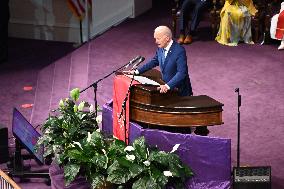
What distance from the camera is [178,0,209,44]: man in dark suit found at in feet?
45.9

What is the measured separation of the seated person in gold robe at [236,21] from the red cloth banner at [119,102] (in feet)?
16.1

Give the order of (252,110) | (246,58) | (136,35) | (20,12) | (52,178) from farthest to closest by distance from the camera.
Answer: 1. (20,12)
2. (136,35)
3. (246,58)
4. (252,110)
5. (52,178)

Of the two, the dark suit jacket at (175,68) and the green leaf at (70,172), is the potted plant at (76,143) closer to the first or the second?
the green leaf at (70,172)

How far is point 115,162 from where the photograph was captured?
8578 millimetres

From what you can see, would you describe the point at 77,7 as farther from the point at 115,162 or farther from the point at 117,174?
the point at 117,174

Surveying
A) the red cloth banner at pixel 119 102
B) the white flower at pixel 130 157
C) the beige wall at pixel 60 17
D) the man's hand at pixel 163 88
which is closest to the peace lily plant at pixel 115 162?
the white flower at pixel 130 157

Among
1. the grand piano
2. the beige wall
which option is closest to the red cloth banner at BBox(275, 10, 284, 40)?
the beige wall

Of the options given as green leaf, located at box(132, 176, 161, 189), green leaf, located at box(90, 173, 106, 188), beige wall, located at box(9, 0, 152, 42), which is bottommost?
beige wall, located at box(9, 0, 152, 42)

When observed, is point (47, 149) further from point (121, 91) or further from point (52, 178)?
point (121, 91)

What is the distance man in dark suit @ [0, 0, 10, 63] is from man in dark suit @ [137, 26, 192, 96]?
5.52 meters

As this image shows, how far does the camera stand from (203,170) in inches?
350

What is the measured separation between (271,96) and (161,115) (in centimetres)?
335

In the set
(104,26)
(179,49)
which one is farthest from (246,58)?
(179,49)

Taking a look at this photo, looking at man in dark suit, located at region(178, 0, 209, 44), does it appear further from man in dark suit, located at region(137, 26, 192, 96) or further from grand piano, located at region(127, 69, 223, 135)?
grand piano, located at region(127, 69, 223, 135)
